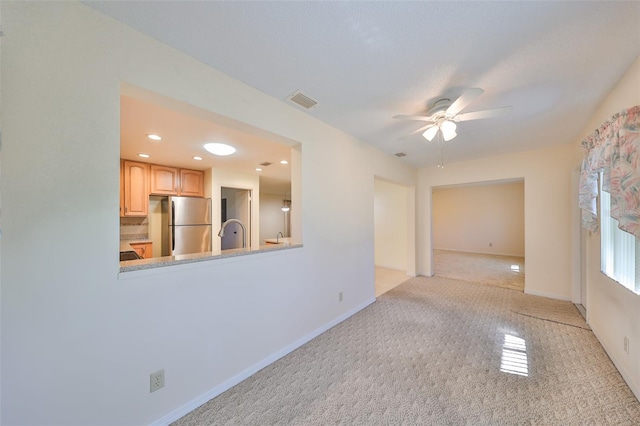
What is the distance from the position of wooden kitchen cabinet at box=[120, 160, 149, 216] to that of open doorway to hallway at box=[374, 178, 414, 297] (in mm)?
4655

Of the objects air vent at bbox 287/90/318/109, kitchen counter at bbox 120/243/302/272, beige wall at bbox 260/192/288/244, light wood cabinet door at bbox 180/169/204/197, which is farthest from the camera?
beige wall at bbox 260/192/288/244

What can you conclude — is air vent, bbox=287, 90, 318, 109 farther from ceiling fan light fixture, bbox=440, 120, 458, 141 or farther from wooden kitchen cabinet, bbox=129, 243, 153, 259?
wooden kitchen cabinet, bbox=129, 243, 153, 259

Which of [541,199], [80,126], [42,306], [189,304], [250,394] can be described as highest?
[80,126]

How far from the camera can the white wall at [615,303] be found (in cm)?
163

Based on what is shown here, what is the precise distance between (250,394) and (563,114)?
4.04 metres

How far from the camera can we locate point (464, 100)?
178 cm

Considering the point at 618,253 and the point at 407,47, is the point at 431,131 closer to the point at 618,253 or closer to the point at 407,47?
the point at 407,47

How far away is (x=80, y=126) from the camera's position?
1.16 metres

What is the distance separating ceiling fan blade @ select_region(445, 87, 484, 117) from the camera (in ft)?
5.36

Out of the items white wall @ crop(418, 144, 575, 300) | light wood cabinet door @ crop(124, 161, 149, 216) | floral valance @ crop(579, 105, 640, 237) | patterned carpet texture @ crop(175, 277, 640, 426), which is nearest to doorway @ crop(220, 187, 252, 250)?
light wood cabinet door @ crop(124, 161, 149, 216)

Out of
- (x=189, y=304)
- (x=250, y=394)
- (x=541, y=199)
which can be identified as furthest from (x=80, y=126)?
A: (x=541, y=199)

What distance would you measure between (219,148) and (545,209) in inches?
203

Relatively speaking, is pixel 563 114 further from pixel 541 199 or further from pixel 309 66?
pixel 309 66

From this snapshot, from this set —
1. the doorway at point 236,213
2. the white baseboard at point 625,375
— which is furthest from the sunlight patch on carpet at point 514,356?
the doorway at point 236,213
